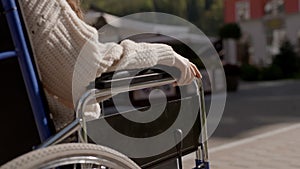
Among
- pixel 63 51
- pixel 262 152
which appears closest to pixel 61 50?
pixel 63 51

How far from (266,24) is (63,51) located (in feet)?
101

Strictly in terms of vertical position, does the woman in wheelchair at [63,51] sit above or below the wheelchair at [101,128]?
above

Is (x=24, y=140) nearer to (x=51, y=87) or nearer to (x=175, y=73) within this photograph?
(x=51, y=87)

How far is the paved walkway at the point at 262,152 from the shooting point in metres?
5.12

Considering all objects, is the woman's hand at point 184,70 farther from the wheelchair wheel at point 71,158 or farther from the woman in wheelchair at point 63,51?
the wheelchair wheel at point 71,158

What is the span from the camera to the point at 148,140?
242 cm

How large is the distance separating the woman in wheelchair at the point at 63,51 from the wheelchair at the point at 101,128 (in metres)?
0.07

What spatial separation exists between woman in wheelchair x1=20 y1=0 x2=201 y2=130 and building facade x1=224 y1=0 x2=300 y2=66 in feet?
88.3

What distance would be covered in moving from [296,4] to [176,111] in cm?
2834

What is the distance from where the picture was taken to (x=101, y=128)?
2.18 meters

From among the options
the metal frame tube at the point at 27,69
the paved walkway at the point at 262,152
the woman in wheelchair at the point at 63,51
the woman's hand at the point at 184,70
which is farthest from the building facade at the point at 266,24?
the metal frame tube at the point at 27,69

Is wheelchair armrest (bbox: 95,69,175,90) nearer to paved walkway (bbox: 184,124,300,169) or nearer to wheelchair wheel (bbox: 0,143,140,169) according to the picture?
wheelchair wheel (bbox: 0,143,140,169)

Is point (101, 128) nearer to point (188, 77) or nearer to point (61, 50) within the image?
point (61, 50)

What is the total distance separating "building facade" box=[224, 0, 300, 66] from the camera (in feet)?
96.9
